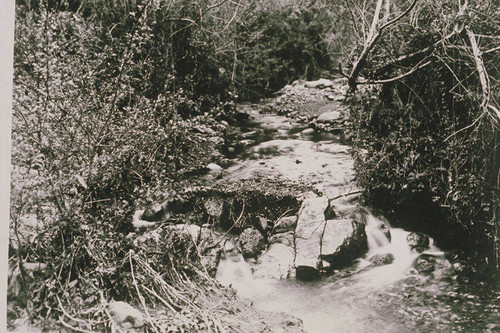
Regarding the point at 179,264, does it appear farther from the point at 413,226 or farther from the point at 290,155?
the point at 413,226

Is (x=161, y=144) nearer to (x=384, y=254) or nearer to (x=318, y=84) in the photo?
(x=384, y=254)

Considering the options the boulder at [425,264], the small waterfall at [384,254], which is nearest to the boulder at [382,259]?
the small waterfall at [384,254]

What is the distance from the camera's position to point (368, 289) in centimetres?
214

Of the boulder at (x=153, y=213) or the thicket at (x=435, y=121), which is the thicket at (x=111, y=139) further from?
the thicket at (x=435, y=121)

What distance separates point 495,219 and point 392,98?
0.81 metres

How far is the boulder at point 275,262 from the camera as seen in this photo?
7.19 ft

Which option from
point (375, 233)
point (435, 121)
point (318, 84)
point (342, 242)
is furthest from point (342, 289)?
point (318, 84)

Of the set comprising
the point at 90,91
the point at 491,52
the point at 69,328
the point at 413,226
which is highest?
the point at 491,52

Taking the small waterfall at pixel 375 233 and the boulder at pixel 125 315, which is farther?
the small waterfall at pixel 375 233

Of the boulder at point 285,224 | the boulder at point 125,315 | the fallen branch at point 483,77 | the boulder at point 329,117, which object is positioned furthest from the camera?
the boulder at point 329,117

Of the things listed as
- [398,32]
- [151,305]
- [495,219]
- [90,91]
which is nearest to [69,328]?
[151,305]

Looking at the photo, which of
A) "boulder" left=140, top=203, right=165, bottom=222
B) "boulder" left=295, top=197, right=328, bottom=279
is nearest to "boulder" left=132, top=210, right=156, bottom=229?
"boulder" left=140, top=203, right=165, bottom=222

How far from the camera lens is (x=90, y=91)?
246 centimetres

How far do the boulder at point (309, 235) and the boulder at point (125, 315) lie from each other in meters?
0.78
